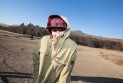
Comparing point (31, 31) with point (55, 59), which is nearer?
point (55, 59)

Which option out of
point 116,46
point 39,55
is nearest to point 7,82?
point 39,55

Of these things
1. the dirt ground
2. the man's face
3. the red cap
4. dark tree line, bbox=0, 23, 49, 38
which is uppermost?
the red cap

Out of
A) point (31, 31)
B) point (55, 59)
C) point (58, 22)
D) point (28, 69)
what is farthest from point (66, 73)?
point (31, 31)

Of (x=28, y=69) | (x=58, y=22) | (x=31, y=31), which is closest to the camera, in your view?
(x=58, y=22)

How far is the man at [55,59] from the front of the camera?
3.30 metres

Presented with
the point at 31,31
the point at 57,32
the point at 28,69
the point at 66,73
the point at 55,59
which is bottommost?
the point at 31,31

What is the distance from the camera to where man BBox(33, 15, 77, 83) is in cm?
330

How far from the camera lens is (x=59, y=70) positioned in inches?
131

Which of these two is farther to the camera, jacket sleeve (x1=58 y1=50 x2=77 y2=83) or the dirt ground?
the dirt ground

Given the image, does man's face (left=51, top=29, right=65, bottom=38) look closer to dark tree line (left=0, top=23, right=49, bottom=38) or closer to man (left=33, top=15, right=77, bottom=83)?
man (left=33, top=15, right=77, bottom=83)

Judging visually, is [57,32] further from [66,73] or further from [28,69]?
[28,69]

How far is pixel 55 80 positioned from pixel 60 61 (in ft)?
0.87

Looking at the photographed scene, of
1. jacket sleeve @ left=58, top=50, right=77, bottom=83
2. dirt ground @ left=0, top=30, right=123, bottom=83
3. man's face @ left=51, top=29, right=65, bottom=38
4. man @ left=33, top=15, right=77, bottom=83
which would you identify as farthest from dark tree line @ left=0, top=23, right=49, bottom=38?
jacket sleeve @ left=58, top=50, right=77, bottom=83

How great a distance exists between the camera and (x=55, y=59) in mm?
3336
